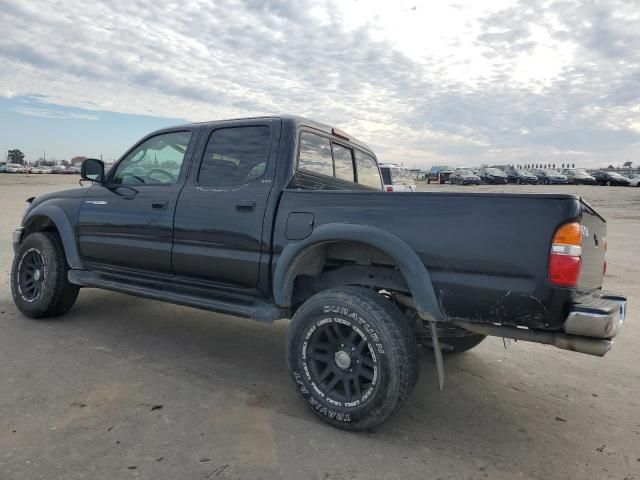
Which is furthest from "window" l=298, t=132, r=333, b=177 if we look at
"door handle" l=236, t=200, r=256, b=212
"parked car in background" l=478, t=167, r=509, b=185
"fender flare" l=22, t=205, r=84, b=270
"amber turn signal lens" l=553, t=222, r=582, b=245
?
"parked car in background" l=478, t=167, r=509, b=185

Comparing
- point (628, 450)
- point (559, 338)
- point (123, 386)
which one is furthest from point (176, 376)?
point (628, 450)

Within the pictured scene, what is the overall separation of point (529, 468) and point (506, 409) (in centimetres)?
74

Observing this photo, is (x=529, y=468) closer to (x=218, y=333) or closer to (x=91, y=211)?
(x=218, y=333)

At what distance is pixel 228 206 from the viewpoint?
3.76 m

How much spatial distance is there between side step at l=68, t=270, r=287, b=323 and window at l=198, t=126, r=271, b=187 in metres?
0.87

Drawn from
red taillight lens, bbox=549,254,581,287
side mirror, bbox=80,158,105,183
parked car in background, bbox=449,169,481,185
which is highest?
A: parked car in background, bbox=449,169,481,185

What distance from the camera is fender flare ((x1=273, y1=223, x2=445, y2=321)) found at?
2855mm

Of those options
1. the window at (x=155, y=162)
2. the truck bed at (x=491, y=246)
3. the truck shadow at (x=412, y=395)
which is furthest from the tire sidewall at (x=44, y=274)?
the truck bed at (x=491, y=246)

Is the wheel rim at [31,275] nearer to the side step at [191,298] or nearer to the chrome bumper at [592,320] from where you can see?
the side step at [191,298]

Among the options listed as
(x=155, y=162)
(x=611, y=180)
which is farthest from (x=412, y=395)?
(x=611, y=180)

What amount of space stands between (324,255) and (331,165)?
46.2 inches

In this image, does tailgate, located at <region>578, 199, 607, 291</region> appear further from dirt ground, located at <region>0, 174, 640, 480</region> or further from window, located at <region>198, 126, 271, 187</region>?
window, located at <region>198, 126, 271, 187</region>

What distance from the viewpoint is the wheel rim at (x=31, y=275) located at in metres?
4.94

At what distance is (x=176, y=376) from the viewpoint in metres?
3.74
